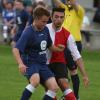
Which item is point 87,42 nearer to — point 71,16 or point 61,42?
point 71,16

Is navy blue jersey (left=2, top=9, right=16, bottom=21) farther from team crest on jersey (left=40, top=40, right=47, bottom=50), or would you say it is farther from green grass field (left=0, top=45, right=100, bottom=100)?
team crest on jersey (left=40, top=40, right=47, bottom=50)

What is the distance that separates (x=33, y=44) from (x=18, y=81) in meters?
4.81

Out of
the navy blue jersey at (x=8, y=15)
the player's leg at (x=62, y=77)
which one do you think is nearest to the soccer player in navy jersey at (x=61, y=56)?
the player's leg at (x=62, y=77)

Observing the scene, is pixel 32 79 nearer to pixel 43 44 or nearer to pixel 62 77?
pixel 43 44

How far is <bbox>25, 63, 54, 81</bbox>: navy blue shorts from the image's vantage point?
31.7ft

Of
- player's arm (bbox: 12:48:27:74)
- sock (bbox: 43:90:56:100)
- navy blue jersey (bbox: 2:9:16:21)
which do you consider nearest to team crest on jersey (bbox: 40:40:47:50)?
player's arm (bbox: 12:48:27:74)

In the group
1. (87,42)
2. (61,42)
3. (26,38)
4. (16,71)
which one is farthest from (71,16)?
(87,42)

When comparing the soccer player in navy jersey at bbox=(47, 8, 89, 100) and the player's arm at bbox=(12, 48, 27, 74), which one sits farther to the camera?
the soccer player in navy jersey at bbox=(47, 8, 89, 100)

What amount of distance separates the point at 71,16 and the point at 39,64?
2.37 m

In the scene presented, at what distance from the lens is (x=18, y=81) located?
14359mm

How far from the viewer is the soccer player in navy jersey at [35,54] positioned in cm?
953

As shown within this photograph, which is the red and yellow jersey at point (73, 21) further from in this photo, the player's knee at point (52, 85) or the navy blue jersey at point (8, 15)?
the navy blue jersey at point (8, 15)

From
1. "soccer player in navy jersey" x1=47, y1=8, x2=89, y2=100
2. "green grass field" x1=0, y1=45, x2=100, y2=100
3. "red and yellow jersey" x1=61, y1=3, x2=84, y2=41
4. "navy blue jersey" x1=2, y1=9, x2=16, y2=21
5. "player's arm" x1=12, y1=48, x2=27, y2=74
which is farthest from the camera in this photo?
"navy blue jersey" x1=2, y1=9, x2=16, y2=21

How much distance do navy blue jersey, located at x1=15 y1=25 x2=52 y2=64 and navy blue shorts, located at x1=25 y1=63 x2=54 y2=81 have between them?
0.07 metres
